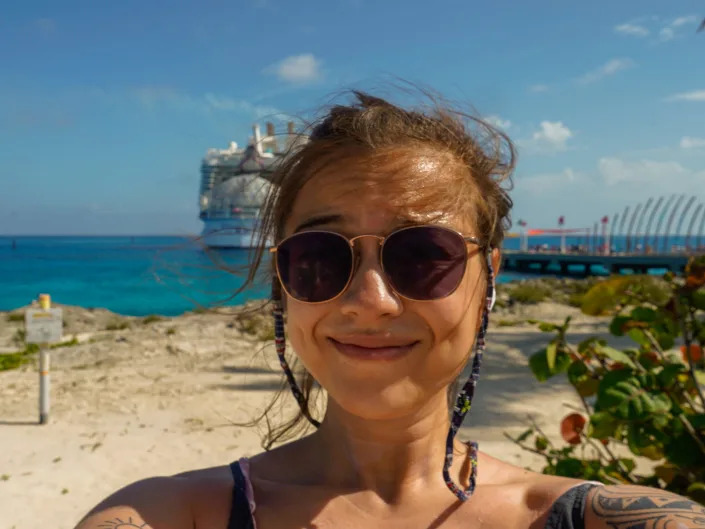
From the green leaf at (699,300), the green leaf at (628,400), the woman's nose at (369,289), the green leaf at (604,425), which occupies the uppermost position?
the woman's nose at (369,289)

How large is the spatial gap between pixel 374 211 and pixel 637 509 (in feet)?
2.68

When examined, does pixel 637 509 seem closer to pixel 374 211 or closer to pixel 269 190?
pixel 374 211

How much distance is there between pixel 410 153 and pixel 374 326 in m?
0.40

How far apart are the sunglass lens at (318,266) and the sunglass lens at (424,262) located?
9 centimetres

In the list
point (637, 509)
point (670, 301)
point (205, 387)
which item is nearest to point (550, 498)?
point (637, 509)

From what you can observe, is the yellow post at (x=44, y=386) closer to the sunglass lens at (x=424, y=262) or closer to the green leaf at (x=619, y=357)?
the green leaf at (x=619, y=357)

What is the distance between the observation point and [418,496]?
1359mm

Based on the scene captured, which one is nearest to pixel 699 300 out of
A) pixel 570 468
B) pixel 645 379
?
pixel 645 379

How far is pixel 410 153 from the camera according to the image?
4.30ft

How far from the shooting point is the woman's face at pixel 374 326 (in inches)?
46.8

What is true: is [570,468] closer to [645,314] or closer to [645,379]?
[645,379]

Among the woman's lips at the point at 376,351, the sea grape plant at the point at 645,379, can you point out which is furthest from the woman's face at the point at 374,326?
the sea grape plant at the point at 645,379

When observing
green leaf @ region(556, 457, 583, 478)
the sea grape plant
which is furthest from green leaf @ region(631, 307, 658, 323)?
green leaf @ region(556, 457, 583, 478)

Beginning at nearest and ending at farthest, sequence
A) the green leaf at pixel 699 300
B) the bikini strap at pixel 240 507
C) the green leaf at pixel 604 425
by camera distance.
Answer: the bikini strap at pixel 240 507, the green leaf at pixel 604 425, the green leaf at pixel 699 300
